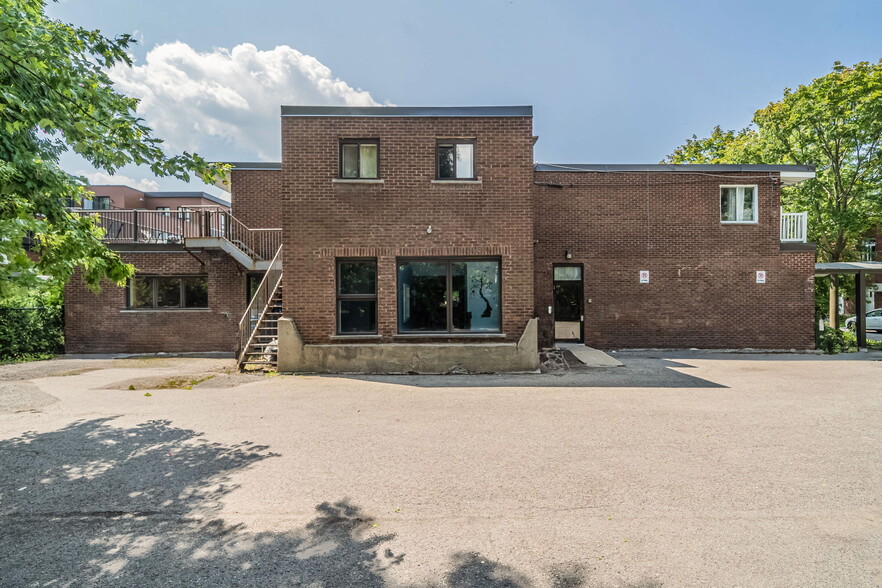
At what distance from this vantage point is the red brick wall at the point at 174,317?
15570mm

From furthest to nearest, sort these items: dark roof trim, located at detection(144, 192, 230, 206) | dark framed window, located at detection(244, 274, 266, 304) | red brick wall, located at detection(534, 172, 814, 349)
A: dark roof trim, located at detection(144, 192, 230, 206), dark framed window, located at detection(244, 274, 266, 304), red brick wall, located at detection(534, 172, 814, 349)

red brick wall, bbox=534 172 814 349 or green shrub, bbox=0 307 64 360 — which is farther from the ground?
red brick wall, bbox=534 172 814 349

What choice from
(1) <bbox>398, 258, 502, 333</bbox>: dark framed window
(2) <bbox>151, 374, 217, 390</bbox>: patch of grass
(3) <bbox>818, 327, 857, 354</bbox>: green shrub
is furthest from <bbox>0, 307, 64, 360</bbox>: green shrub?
(3) <bbox>818, 327, 857, 354</bbox>: green shrub

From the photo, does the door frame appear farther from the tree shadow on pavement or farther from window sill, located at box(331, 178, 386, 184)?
the tree shadow on pavement

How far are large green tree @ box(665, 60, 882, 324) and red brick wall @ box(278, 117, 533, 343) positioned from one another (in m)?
16.5

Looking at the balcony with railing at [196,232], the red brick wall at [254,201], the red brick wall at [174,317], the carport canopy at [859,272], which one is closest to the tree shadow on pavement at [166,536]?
the balcony with railing at [196,232]

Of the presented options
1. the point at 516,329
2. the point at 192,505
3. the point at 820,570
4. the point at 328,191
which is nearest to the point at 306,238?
the point at 328,191

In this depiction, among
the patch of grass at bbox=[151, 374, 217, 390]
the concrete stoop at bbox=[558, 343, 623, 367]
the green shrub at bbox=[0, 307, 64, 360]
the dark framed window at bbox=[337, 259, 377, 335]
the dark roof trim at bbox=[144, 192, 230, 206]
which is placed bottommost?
the patch of grass at bbox=[151, 374, 217, 390]

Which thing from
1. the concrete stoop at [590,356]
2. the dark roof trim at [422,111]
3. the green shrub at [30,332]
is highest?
the dark roof trim at [422,111]

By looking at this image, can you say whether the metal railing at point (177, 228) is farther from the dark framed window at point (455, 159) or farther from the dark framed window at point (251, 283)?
the dark framed window at point (455, 159)

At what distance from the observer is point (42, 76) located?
4.67m

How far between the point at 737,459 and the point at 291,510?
4918 mm

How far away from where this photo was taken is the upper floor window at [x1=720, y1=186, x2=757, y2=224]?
50.4 ft

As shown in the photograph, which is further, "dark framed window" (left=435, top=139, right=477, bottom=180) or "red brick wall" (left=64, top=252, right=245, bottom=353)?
"red brick wall" (left=64, top=252, right=245, bottom=353)
